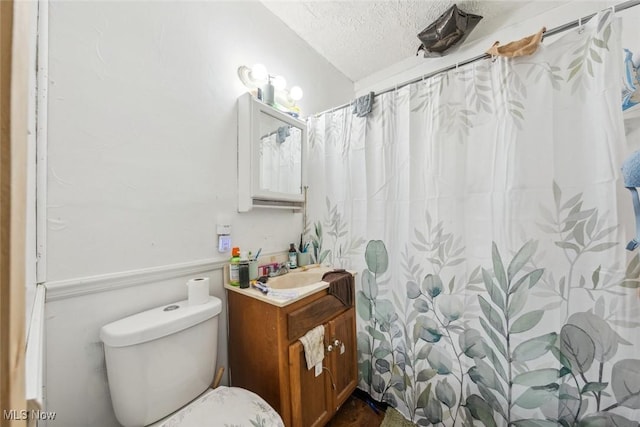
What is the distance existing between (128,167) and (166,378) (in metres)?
0.81

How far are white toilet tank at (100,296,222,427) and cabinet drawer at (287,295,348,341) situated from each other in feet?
1.14

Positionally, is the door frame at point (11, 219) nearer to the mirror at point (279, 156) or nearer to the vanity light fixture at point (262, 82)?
the mirror at point (279, 156)

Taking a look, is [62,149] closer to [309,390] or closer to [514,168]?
[309,390]

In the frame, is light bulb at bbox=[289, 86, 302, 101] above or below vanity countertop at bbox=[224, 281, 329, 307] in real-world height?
above

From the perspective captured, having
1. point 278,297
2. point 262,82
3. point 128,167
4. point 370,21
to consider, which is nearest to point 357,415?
point 278,297

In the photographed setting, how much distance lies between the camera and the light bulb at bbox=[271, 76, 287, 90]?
1427mm

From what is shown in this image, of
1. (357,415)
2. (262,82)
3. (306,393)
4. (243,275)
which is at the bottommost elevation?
(357,415)

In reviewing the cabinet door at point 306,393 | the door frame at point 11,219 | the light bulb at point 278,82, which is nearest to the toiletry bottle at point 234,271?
the cabinet door at point 306,393

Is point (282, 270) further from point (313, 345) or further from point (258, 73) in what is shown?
point (258, 73)

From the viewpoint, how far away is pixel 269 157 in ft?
4.43

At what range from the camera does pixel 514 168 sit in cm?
99

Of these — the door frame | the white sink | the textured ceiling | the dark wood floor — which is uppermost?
the textured ceiling

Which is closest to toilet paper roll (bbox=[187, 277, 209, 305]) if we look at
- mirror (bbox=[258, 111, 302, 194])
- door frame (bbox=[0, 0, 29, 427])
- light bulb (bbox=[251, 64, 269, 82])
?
mirror (bbox=[258, 111, 302, 194])

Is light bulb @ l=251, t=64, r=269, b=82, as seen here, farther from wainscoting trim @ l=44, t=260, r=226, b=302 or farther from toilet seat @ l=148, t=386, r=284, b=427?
toilet seat @ l=148, t=386, r=284, b=427
